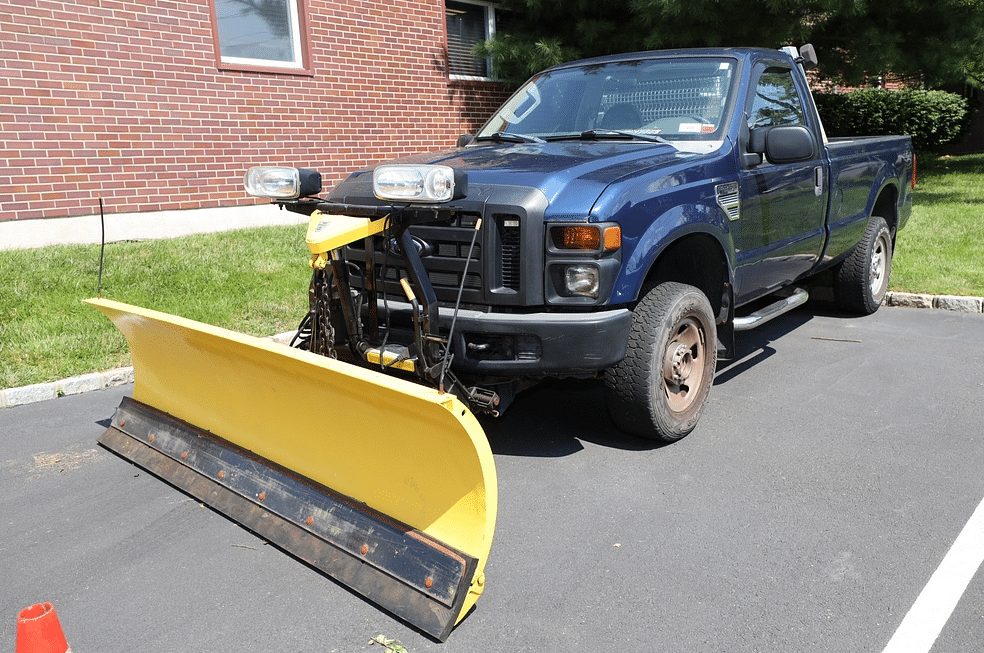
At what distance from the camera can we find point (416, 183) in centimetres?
306

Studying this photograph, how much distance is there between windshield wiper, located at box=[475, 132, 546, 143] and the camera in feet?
16.8

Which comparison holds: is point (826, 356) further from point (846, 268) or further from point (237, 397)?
point (237, 397)

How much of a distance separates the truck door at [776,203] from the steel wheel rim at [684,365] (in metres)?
0.57

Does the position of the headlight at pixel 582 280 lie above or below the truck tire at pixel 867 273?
above

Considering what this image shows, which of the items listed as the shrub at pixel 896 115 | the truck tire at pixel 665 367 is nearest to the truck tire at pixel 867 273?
the truck tire at pixel 665 367

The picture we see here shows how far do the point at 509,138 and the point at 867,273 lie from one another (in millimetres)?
3715

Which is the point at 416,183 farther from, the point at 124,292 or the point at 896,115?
the point at 896,115

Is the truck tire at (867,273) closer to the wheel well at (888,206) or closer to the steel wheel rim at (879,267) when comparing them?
the steel wheel rim at (879,267)

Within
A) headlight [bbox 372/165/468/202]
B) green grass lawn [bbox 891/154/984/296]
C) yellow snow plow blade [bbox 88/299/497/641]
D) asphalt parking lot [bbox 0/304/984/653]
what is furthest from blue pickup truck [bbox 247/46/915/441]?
green grass lawn [bbox 891/154/984/296]

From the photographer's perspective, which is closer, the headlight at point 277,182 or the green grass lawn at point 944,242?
the headlight at point 277,182

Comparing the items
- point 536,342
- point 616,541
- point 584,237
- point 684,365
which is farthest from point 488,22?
point 616,541

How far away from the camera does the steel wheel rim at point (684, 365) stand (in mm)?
4328

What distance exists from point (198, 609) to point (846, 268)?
6.01 meters

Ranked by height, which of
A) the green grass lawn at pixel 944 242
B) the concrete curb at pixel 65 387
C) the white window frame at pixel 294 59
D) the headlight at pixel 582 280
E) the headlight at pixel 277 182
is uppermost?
the white window frame at pixel 294 59
